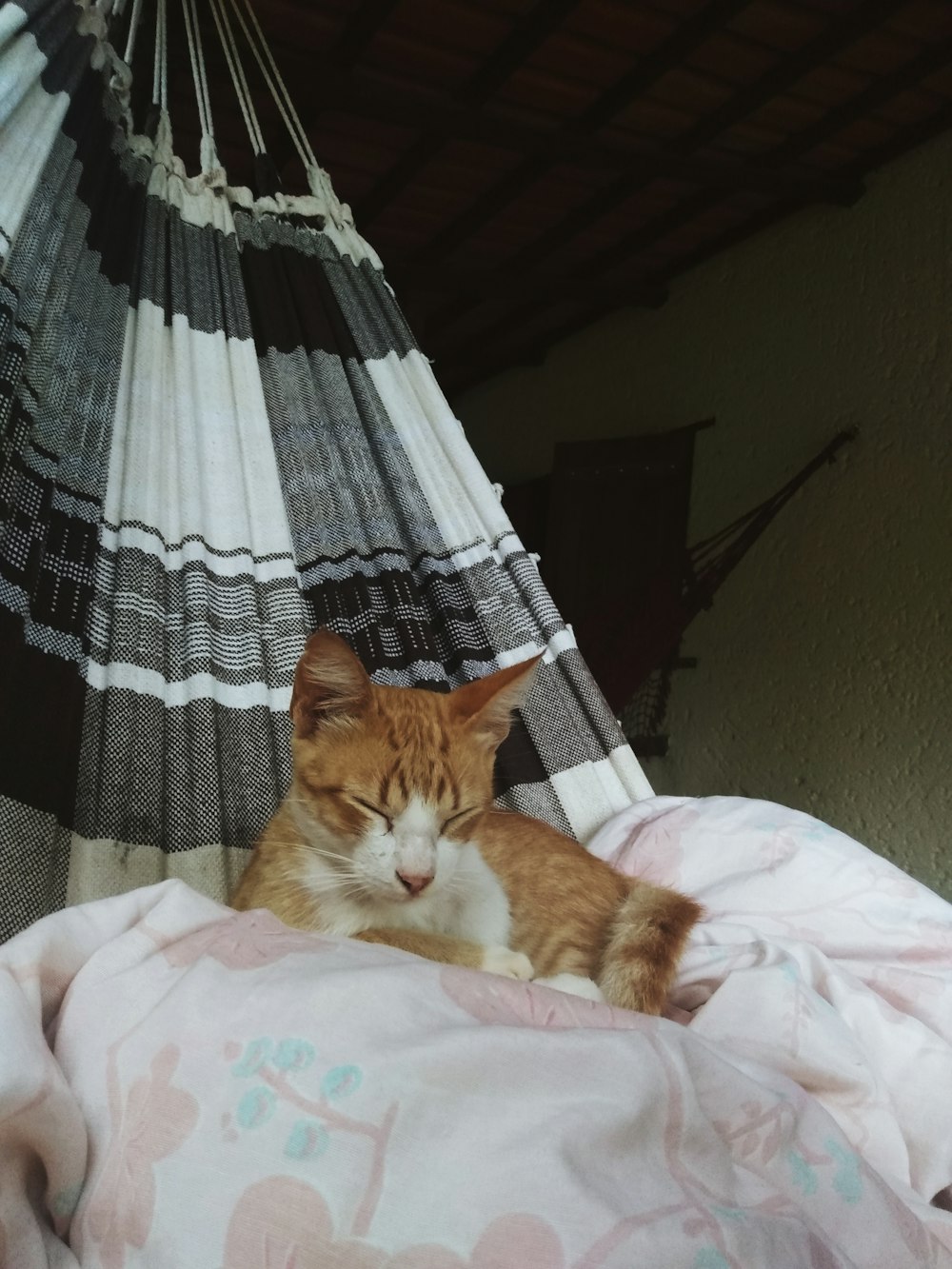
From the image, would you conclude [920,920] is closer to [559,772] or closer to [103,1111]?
[559,772]

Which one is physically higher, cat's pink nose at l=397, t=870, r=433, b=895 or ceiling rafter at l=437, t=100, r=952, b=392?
ceiling rafter at l=437, t=100, r=952, b=392

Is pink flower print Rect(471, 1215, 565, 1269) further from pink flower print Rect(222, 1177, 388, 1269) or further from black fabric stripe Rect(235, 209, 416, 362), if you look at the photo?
black fabric stripe Rect(235, 209, 416, 362)

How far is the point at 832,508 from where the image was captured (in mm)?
2297

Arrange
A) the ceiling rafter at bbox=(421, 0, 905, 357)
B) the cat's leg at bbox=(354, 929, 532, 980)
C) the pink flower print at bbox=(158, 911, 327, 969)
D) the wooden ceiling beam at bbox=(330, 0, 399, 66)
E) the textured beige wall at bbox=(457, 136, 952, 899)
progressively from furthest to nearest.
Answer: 1. the textured beige wall at bbox=(457, 136, 952, 899)
2. the ceiling rafter at bbox=(421, 0, 905, 357)
3. the wooden ceiling beam at bbox=(330, 0, 399, 66)
4. the cat's leg at bbox=(354, 929, 532, 980)
5. the pink flower print at bbox=(158, 911, 327, 969)

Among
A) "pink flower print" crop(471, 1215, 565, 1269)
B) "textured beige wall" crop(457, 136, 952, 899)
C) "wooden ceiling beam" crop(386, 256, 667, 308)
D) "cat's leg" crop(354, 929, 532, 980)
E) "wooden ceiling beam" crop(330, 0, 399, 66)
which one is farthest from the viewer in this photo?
"wooden ceiling beam" crop(386, 256, 667, 308)

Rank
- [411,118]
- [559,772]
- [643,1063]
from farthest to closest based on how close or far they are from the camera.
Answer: [411,118] → [559,772] → [643,1063]

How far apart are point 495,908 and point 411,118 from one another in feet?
5.52

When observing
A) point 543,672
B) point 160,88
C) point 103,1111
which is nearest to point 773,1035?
point 103,1111

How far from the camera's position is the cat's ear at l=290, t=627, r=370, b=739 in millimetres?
728

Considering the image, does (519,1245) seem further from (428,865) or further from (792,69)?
(792,69)

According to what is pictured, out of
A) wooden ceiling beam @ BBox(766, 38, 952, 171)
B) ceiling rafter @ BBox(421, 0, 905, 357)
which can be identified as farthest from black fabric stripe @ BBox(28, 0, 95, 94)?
wooden ceiling beam @ BBox(766, 38, 952, 171)

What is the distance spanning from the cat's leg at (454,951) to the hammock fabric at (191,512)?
216 millimetres

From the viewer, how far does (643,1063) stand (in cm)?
43

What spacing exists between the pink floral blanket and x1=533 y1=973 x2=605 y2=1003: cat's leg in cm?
15
